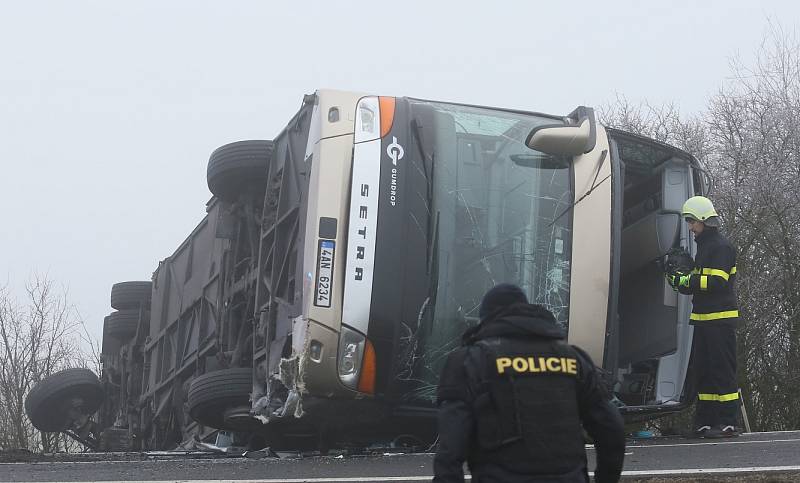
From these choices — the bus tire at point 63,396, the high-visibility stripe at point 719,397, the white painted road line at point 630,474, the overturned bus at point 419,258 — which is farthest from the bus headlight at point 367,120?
the bus tire at point 63,396

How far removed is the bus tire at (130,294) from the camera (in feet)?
38.5

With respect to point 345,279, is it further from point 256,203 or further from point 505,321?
point 505,321

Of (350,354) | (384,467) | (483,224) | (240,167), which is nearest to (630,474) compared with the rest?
(384,467)

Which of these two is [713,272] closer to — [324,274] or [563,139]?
[563,139]

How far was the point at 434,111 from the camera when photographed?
20.6 ft

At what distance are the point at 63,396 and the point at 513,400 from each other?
951cm

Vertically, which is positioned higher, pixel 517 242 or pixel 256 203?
pixel 256 203

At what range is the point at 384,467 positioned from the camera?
557cm

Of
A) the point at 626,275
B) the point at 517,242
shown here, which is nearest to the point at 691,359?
the point at 626,275

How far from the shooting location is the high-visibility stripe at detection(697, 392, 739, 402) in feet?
22.7

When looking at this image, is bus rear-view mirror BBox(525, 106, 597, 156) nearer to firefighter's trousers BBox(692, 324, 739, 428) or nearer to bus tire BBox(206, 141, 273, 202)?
firefighter's trousers BBox(692, 324, 739, 428)

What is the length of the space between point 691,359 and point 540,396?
4458 mm

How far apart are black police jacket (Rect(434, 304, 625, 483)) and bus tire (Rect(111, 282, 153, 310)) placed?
8955 mm

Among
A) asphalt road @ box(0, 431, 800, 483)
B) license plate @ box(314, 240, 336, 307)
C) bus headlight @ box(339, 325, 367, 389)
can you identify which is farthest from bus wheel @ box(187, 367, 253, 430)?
license plate @ box(314, 240, 336, 307)
